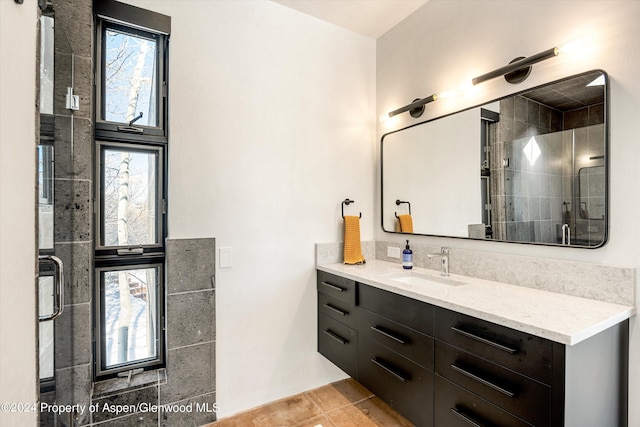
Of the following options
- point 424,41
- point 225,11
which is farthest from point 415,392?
point 225,11

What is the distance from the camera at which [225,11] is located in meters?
2.03

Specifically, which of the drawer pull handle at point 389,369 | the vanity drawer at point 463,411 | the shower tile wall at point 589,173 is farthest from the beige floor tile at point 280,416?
the shower tile wall at point 589,173

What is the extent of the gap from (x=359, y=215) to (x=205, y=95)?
1426mm

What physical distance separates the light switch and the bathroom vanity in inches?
32.5

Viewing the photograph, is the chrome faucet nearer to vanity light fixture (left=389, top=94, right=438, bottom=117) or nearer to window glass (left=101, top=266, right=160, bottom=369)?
vanity light fixture (left=389, top=94, right=438, bottom=117)

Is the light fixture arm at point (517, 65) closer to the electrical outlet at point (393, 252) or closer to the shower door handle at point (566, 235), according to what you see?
the shower door handle at point (566, 235)

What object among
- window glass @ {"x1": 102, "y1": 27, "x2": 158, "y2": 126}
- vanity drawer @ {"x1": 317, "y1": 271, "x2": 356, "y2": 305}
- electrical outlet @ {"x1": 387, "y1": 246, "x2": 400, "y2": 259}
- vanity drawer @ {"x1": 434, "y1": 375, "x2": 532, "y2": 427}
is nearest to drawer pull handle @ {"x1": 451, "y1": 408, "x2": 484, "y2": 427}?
vanity drawer @ {"x1": 434, "y1": 375, "x2": 532, "y2": 427}

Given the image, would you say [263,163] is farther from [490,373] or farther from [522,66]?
[490,373]

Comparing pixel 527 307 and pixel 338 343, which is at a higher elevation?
pixel 527 307

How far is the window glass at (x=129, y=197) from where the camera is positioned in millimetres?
1812

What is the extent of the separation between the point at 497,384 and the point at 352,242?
1.34 metres

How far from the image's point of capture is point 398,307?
1.71 metres

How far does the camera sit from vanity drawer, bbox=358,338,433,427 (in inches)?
60.9
